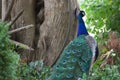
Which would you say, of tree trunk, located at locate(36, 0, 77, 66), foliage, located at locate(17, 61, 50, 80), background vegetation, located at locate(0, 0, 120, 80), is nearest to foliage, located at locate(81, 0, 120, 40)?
background vegetation, located at locate(0, 0, 120, 80)

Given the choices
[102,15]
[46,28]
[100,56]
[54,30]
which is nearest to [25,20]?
[46,28]

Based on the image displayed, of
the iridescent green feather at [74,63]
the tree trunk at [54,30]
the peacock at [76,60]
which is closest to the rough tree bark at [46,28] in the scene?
the tree trunk at [54,30]

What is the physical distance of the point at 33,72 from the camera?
3002 millimetres

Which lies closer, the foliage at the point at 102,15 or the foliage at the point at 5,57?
the foliage at the point at 5,57

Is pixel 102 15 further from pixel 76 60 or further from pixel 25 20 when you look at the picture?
pixel 76 60

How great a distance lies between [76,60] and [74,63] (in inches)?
1.8

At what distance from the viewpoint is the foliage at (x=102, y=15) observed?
4504mm

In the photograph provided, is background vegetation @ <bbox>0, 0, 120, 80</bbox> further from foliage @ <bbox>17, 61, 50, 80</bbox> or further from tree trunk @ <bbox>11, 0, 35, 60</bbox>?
tree trunk @ <bbox>11, 0, 35, 60</bbox>

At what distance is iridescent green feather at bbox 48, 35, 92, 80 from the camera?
2.70 meters

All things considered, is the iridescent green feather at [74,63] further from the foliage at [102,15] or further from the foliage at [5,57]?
the foliage at [102,15]

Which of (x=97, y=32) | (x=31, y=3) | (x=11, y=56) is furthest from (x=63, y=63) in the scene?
(x=97, y=32)

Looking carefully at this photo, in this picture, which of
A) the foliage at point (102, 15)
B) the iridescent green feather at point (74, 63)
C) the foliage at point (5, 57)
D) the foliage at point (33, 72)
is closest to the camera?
the foliage at point (5, 57)

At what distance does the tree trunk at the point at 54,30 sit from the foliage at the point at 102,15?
76cm

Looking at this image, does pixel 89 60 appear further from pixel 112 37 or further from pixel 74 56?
pixel 112 37
